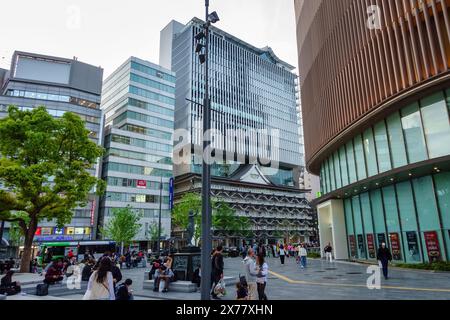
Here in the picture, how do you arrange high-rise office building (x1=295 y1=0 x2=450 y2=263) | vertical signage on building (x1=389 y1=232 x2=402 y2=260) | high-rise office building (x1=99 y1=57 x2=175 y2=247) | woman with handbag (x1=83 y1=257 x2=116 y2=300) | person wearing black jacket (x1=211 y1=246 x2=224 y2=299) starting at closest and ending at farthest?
woman with handbag (x1=83 y1=257 x2=116 y2=300) → person wearing black jacket (x1=211 y1=246 x2=224 y2=299) → high-rise office building (x1=295 y1=0 x2=450 y2=263) → vertical signage on building (x1=389 y1=232 x2=402 y2=260) → high-rise office building (x1=99 y1=57 x2=175 y2=247)

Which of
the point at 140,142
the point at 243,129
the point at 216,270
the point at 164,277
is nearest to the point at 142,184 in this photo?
the point at 140,142

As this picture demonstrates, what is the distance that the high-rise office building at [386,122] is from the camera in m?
18.4

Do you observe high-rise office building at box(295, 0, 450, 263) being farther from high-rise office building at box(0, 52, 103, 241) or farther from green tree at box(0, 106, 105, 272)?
high-rise office building at box(0, 52, 103, 241)

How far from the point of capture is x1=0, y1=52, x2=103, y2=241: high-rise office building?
58.3 meters

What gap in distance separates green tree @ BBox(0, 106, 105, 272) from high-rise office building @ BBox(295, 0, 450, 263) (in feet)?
70.2

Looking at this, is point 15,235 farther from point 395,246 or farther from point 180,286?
point 395,246

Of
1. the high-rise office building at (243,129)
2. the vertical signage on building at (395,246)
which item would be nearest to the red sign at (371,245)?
the vertical signage on building at (395,246)

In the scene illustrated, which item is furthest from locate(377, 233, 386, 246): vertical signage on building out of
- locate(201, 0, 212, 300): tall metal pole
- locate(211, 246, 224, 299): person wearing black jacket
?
locate(201, 0, 212, 300): tall metal pole

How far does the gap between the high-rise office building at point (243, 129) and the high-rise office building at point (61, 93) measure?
78.1 ft

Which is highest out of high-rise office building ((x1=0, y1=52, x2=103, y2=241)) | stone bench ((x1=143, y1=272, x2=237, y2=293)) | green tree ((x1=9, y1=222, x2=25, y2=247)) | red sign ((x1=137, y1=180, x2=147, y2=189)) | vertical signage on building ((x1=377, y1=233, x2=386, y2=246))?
high-rise office building ((x1=0, y1=52, x2=103, y2=241))

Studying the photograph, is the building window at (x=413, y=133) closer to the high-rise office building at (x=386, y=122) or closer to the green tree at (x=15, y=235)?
the high-rise office building at (x=386, y=122)

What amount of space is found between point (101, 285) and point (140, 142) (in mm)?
62530
